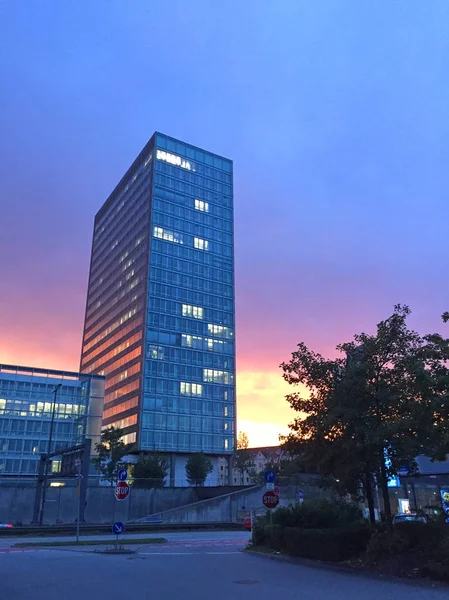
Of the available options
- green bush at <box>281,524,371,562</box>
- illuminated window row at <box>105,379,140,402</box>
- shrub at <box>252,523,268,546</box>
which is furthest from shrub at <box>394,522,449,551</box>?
illuminated window row at <box>105,379,140,402</box>

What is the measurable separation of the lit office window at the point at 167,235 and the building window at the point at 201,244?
3.25 metres

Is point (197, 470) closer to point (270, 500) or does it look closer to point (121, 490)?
point (121, 490)

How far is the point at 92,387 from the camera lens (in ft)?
310

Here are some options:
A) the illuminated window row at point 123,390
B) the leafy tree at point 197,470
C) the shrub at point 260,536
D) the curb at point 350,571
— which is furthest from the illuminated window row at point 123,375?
the curb at point 350,571

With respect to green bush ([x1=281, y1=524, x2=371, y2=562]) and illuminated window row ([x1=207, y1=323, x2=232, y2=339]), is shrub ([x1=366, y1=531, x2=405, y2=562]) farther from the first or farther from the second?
illuminated window row ([x1=207, y1=323, x2=232, y2=339])

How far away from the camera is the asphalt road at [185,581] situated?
1132 cm

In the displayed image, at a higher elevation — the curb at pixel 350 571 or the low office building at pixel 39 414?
the low office building at pixel 39 414

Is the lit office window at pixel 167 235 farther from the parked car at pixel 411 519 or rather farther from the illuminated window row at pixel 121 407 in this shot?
the parked car at pixel 411 519

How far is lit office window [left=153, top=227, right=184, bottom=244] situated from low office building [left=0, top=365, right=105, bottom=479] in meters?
30.9

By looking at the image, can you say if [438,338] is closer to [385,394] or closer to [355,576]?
[385,394]

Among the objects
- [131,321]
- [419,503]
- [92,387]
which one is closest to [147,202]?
[131,321]

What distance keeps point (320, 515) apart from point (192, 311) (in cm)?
8247

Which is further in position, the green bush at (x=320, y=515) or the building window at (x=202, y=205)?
the building window at (x=202, y=205)

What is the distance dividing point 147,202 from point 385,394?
9639cm
